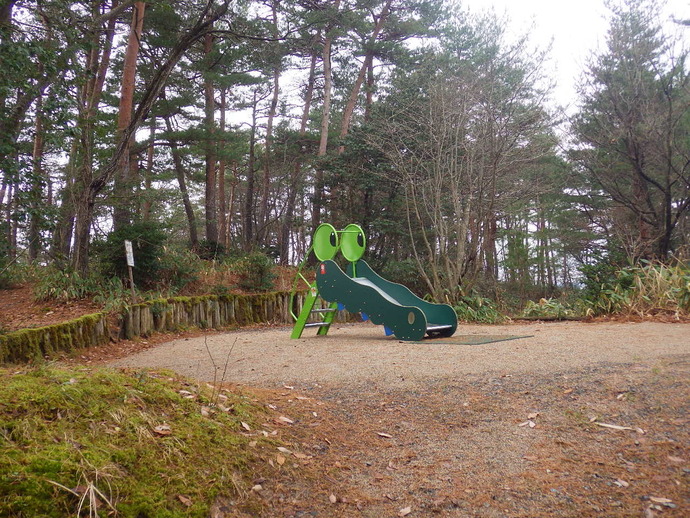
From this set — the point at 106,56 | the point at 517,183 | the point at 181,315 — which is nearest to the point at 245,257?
the point at 181,315

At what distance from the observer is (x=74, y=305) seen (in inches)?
308

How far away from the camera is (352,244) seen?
748 cm

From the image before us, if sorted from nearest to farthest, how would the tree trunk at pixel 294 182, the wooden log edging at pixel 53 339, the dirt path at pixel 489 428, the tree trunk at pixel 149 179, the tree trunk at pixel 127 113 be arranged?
the dirt path at pixel 489 428
the wooden log edging at pixel 53 339
the tree trunk at pixel 127 113
the tree trunk at pixel 149 179
the tree trunk at pixel 294 182

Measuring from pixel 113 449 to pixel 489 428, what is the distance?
6.42ft

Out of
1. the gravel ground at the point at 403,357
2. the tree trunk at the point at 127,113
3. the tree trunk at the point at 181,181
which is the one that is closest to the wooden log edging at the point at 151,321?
the gravel ground at the point at 403,357

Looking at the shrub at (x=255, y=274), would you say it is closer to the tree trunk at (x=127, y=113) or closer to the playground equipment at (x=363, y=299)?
the tree trunk at (x=127, y=113)

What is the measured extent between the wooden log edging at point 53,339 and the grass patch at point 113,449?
8.05 feet

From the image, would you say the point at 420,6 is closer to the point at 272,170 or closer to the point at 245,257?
the point at 272,170

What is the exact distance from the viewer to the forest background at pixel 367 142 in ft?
24.2

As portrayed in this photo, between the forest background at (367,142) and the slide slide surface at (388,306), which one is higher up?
the forest background at (367,142)

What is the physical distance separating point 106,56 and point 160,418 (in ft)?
43.3

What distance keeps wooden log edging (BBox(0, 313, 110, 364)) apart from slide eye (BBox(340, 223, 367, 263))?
3.52 metres

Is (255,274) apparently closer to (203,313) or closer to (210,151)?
(203,313)

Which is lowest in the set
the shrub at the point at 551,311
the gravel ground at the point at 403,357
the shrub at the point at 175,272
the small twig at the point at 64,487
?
the gravel ground at the point at 403,357
